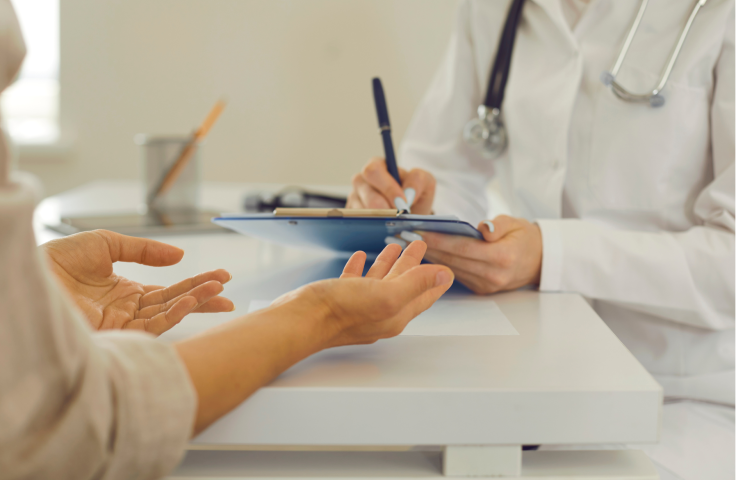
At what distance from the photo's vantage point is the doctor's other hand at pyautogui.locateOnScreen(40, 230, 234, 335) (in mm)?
496

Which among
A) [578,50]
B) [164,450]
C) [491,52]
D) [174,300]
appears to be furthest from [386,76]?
[164,450]

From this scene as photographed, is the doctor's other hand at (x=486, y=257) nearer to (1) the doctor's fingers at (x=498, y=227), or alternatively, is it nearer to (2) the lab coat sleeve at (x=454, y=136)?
(1) the doctor's fingers at (x=498, y=227)

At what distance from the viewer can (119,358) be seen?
323 millimetres

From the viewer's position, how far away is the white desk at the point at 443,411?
0.39 meters

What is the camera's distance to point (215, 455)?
17.5 inches

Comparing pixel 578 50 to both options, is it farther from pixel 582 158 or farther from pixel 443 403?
pixel 443 403

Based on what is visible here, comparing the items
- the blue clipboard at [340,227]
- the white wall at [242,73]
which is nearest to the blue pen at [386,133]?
the blue clipboard at [340,227]

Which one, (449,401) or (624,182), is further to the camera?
(624,182)

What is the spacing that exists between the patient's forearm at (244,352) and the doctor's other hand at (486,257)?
10.8 inches

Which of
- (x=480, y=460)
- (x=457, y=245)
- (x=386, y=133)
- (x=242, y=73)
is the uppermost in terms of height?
(x=242, y=73)

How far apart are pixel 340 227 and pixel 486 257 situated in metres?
0.17

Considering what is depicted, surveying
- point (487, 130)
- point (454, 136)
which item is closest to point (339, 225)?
point (487, 130)

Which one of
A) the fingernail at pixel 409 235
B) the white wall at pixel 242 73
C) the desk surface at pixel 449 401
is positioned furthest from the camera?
the white wall at pixel 242 73

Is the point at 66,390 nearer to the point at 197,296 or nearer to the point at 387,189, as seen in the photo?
the point at 197,296
